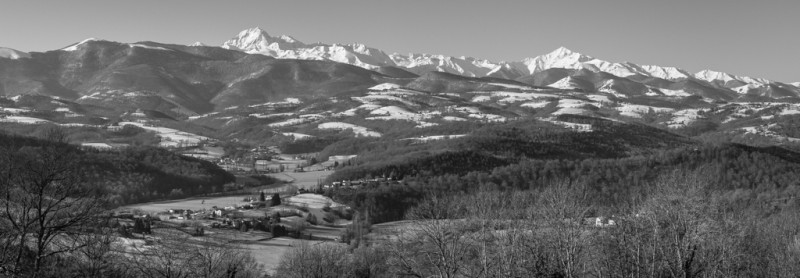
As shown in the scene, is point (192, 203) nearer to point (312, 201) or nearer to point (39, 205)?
point (312, 201)

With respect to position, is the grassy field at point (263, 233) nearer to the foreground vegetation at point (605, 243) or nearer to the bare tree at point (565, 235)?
the foreground vegetation at point (605, 243)

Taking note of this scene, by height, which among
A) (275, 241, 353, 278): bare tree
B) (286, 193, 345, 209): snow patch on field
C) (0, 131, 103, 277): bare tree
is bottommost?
(286, 193, 345, 209): snow patch on field

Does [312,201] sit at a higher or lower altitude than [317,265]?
lower

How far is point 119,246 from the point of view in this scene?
220ft

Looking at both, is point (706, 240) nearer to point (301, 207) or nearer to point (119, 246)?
point (119, 246)

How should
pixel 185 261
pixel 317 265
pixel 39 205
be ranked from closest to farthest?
pixel 39 205 < pixel 185 261 < pixel 317 265

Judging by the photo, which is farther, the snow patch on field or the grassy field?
the snow patch on field

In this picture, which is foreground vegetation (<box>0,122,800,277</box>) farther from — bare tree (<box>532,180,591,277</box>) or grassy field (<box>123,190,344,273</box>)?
grassy field (<box>123,190,344,273</box>)

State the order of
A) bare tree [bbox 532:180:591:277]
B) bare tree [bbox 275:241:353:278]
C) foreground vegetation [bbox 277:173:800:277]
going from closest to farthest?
foreground vegetation [bbox 277:173:800:277] → bare tree [bbox 532:180:591:277] → bare tree [bbox 275:241:353:278]

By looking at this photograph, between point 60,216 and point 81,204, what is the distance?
43.1 inches

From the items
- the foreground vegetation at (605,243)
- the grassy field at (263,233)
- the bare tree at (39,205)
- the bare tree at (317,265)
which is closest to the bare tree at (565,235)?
the foreground vegetation at (605,243)

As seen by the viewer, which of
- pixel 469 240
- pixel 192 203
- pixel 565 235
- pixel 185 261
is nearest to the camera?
pixel 565 235

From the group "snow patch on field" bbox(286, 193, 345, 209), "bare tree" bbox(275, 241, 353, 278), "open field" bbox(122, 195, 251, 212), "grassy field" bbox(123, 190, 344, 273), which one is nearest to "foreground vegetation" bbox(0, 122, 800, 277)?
"bare tree" bbox(275, 241, 353, 278)

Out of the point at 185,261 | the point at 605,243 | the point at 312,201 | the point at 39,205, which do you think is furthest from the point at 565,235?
the point at 312,201
